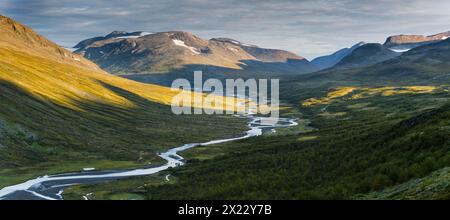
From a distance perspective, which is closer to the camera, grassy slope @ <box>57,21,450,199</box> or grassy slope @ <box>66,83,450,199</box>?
grassy slope @ <box>57,21,450,199</box>

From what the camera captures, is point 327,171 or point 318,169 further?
point 318,169

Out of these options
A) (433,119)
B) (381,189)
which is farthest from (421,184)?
(433,119)

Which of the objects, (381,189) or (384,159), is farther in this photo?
(384,159)

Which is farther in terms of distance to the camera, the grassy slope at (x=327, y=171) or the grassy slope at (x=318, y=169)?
the grassy slope at (x=318, y=169)

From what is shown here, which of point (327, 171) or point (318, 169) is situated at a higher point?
→ point (327, 171)

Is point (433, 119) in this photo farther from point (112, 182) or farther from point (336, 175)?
point (112, 182)

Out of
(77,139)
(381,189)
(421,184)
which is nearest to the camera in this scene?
(421,184)
